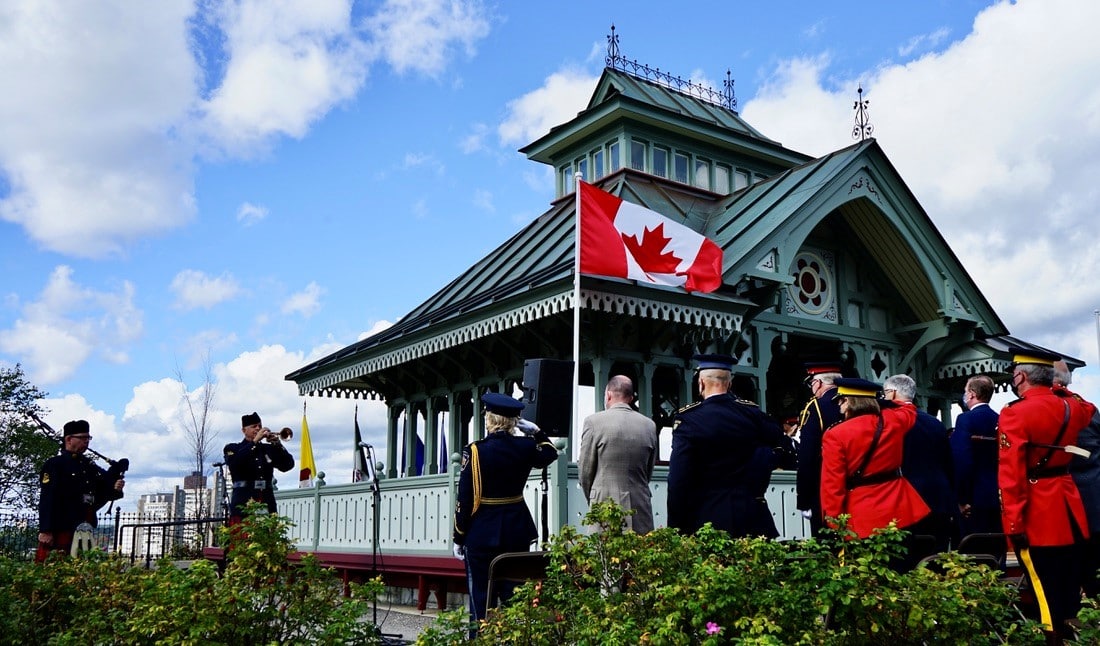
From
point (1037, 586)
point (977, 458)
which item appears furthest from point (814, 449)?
point (977, 458)

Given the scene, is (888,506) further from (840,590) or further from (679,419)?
(840,590)

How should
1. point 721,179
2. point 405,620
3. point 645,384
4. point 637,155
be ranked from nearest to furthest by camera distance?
point 405,620 → point 645,384 → point 637,155 → point 721,179

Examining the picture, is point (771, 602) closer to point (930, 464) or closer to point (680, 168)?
point (930, 464)

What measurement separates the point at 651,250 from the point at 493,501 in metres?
5.82

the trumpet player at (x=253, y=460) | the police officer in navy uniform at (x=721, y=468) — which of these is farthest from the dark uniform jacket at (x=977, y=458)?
the trumpet player at (x=253, y=460)

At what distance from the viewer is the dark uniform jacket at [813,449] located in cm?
688

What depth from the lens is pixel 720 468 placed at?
6352mm

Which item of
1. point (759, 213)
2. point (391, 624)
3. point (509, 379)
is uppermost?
point (759, 213)

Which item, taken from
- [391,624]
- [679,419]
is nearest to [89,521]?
[391,624]

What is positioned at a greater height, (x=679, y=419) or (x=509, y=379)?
(x=509, y=379)

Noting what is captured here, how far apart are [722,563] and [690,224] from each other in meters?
13.6

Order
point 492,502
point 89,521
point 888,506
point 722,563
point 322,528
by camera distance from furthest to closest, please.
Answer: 1. point 322,528
2. point 89,521
3. point 492,502
4. point 888,506
5. point 722,563

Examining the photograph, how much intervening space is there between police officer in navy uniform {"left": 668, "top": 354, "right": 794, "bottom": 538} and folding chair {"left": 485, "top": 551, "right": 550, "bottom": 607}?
3.01 feet

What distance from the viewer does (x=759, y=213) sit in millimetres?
15992
